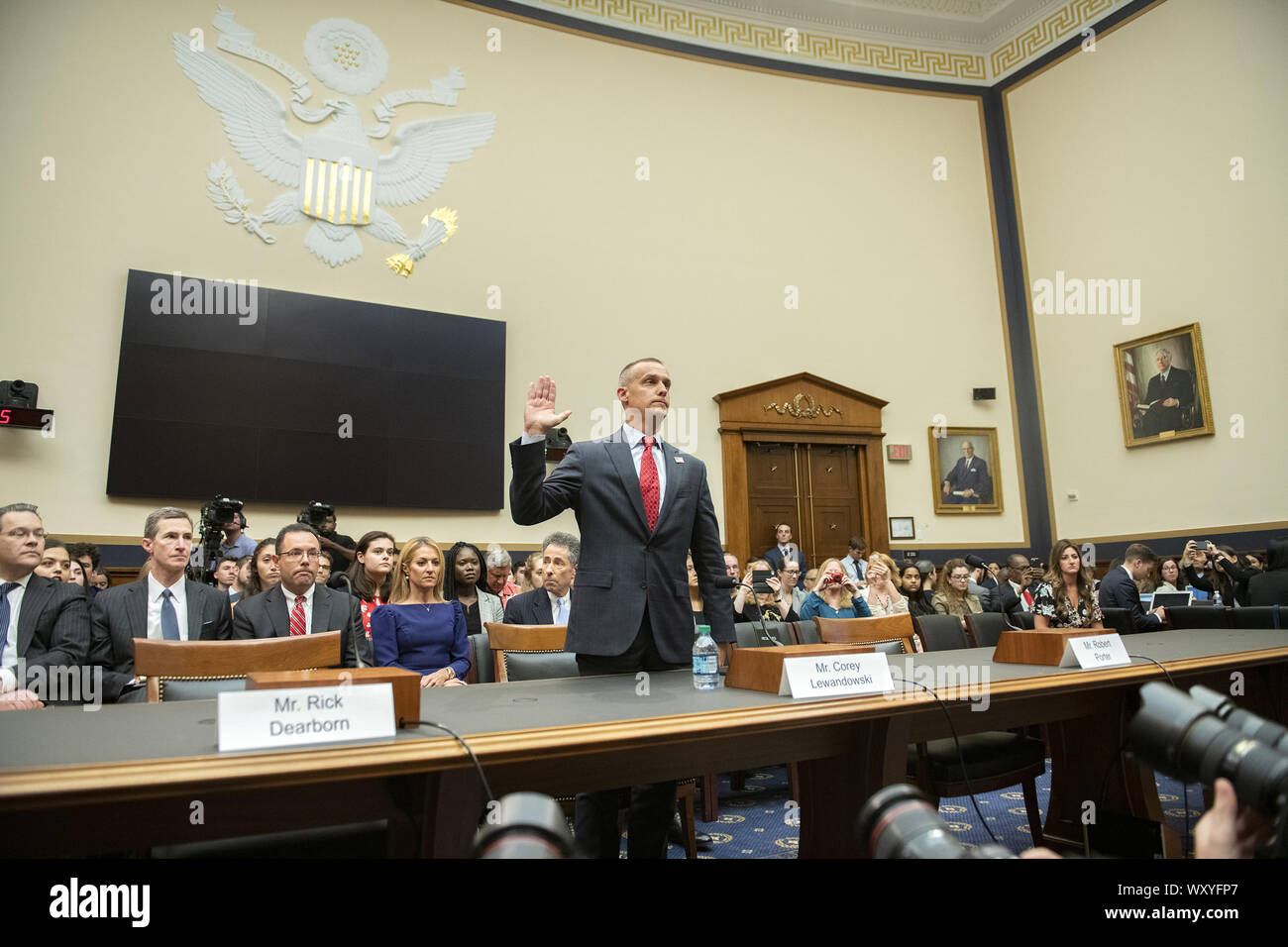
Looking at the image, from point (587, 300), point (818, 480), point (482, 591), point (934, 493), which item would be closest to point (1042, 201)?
point (934, 493)

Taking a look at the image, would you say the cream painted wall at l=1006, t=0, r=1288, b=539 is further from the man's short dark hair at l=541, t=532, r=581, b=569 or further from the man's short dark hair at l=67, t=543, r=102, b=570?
the man's short dark hair at l=67, t=543, r=102, b=570

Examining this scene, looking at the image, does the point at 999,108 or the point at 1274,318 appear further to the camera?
the point at 999,108

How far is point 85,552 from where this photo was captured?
529 cm

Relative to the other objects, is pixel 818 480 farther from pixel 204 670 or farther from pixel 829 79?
pixel 204 670

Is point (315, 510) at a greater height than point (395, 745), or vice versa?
point (315, 510)

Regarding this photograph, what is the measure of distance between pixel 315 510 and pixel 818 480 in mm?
5371

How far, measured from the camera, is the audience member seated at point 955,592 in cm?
579

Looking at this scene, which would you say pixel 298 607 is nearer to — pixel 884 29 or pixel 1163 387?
pixel 1163 387

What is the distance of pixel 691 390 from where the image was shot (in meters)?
8.34

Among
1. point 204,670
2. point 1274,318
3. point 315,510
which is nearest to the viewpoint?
point 204,670

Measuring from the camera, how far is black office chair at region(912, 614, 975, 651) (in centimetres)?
379

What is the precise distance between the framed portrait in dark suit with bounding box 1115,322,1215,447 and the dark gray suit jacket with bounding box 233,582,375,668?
8374mm

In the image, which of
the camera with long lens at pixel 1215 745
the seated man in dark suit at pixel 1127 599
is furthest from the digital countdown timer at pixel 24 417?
the seated man in dark suit at pixel 1127 599
